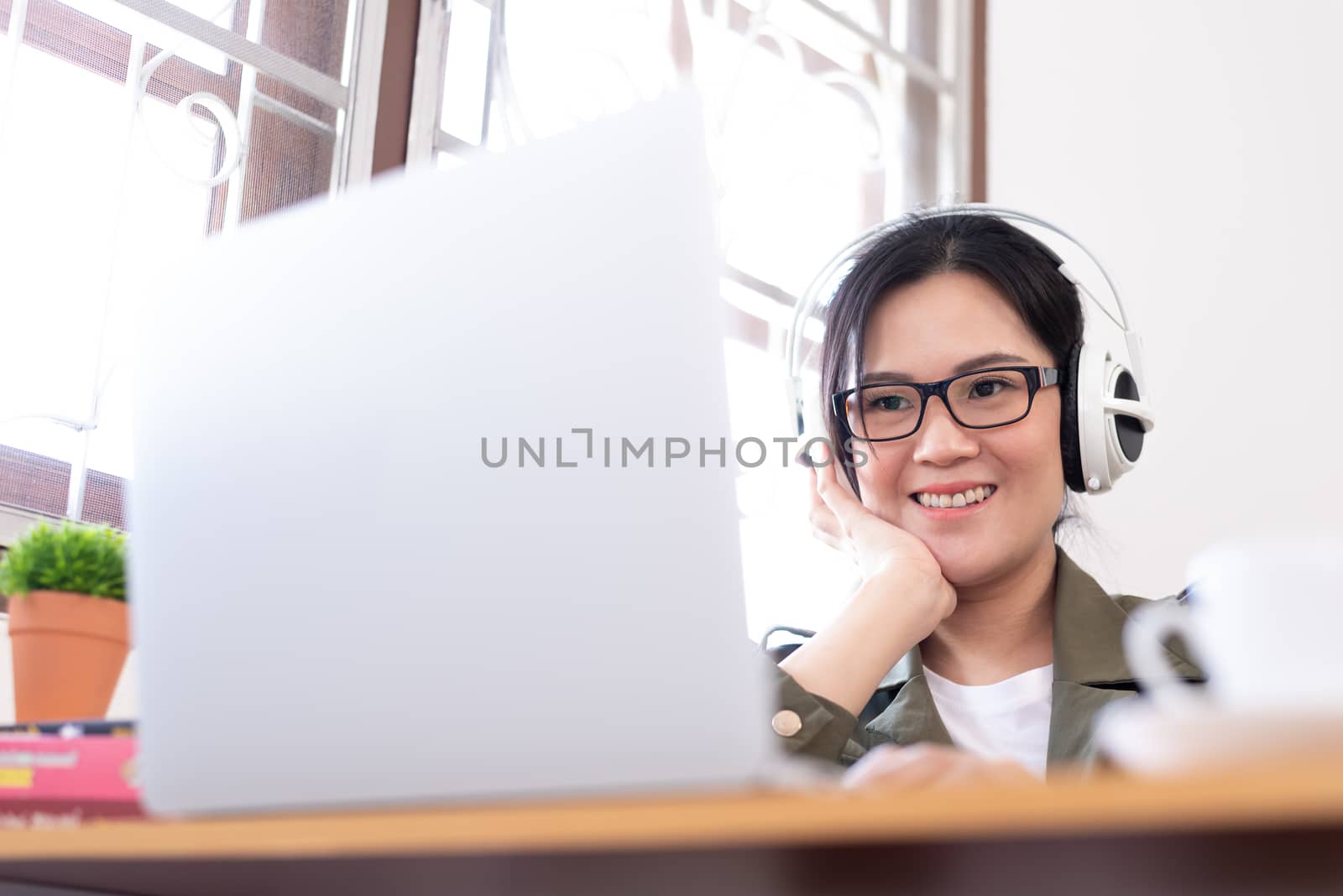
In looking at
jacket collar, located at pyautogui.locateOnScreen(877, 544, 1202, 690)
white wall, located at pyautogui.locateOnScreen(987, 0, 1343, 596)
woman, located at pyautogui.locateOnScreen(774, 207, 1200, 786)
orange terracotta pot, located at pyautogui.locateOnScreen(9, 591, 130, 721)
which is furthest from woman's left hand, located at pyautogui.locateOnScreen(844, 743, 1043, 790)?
white wall, located at pyautogui.locateOnScreen(987, 0, 1343, 596)

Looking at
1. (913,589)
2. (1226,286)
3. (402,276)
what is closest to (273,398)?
(402,276)

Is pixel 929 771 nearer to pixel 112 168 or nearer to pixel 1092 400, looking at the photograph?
pixel 1092 400

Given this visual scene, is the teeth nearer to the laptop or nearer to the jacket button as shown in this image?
the jacket button

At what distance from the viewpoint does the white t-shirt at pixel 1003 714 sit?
1.39 metres

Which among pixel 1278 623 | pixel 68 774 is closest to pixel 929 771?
pixel 1278 623

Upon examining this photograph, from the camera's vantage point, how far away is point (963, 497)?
4.91 ft

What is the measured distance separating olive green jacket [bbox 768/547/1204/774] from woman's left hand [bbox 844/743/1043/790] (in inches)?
24.4

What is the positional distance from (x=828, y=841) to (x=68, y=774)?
1.53 ft

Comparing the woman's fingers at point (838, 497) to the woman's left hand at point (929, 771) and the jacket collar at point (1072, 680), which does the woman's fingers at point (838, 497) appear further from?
the woman's left hand at point (929, 771)

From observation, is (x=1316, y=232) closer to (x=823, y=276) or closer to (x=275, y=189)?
(x=823, y=276)

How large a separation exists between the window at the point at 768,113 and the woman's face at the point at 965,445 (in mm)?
607

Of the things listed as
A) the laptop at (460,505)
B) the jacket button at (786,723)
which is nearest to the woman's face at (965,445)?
the jacket button at (786,723)

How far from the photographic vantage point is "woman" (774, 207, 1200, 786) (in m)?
1.40

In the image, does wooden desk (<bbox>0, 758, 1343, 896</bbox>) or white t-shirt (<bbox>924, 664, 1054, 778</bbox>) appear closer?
wooden desk (<bbox>0, 758, 1343, 896</bbox>)
